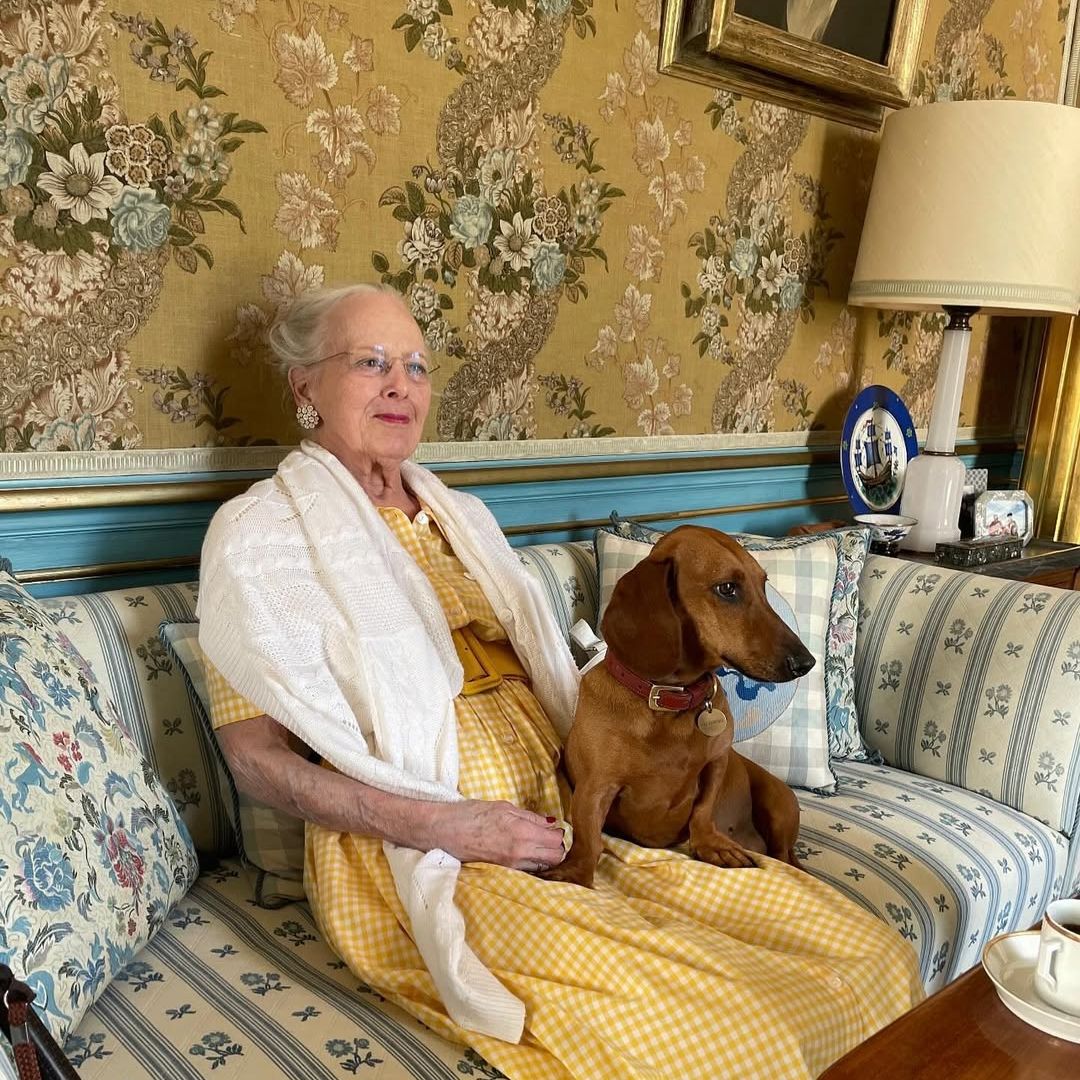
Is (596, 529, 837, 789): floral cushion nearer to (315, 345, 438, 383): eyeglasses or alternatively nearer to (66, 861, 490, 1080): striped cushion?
(315, 345, 438, 383): eyeglasses

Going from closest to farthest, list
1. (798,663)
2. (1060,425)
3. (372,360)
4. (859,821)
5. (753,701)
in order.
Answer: (798,663) < (372,360) < (859,821) < (753,701) < (1060,425)

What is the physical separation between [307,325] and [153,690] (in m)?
0.59

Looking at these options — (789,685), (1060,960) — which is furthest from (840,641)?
(1060,960)

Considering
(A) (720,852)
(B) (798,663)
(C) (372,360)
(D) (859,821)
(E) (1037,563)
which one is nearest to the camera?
(B) (798,663)

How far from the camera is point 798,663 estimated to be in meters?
1.26

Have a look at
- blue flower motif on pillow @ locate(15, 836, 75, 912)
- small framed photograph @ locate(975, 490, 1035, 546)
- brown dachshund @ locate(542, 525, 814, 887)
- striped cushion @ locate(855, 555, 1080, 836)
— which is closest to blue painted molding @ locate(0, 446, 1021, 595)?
small framed photograph @ locate(975, 490, 1035, 546)

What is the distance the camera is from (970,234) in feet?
7.88

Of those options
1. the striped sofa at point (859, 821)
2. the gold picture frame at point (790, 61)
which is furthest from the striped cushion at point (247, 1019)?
the gold picture frame at point (790, 61)

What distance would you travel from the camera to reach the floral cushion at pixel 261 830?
1.42 m

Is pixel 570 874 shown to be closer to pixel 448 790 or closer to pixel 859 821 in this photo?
pixel 448 790

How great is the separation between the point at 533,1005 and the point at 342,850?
362 mm

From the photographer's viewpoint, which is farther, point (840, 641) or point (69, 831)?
point (840, 641)

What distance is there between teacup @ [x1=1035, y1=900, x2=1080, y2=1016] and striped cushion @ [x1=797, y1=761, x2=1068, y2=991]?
0.66 meters

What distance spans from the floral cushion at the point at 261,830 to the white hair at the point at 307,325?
1.48 ft
